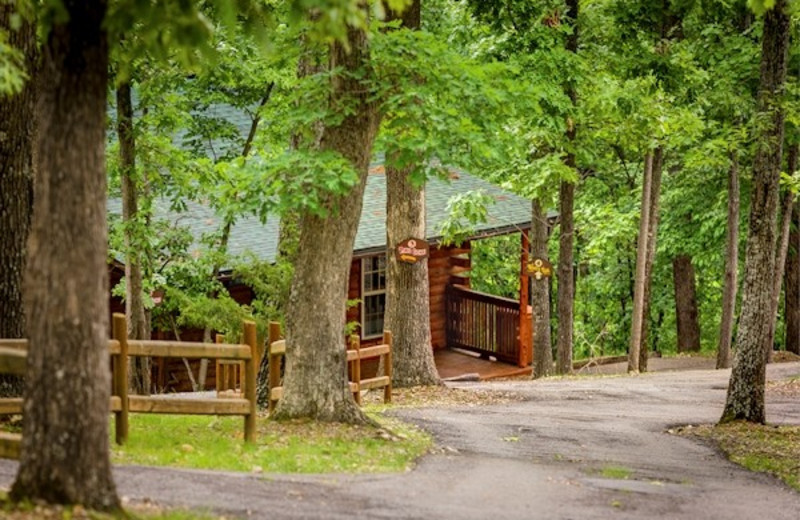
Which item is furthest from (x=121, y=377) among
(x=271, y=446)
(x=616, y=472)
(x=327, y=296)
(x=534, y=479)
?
(x=616, y=472)

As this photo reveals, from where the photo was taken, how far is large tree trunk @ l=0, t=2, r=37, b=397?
48.8 ft

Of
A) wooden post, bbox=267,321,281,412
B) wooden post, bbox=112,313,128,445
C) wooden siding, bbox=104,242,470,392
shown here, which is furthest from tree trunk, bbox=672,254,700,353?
wooden post, bbox=112,313,128,445

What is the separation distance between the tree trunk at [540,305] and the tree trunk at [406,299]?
7.03 metres

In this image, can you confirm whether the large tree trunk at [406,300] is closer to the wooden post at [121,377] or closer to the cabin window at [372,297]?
the cabin window at [372,297]

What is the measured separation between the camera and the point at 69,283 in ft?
29.3

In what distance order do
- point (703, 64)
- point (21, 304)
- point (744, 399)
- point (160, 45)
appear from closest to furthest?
point (160, 45)
point (21, 304)
point (744, 399)
point (703, 64)

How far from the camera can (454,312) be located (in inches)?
1351

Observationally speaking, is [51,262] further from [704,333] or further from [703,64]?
[704,333]

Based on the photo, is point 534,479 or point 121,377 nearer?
point 121,377

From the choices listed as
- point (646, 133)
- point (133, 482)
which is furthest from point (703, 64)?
point (133, 482)

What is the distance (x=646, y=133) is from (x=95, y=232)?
20.2m

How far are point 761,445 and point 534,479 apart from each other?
497cm

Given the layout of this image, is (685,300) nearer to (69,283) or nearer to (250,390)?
(250,390)

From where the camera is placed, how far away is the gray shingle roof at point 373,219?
2844 cm
